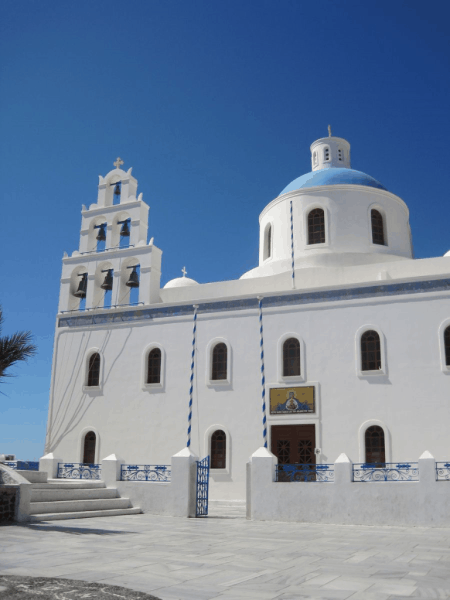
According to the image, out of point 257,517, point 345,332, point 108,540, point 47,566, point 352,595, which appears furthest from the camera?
point 345,332

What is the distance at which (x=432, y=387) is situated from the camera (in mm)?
14195

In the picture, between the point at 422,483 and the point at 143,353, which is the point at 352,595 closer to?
the point at 422,483

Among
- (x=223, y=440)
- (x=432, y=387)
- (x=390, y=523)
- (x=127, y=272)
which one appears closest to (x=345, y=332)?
(x=432, y=387)

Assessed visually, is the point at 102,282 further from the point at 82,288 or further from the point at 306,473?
the point at 306,473

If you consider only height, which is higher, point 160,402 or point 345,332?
point 345,332

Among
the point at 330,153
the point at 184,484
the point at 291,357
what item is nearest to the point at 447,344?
the point at 291,357

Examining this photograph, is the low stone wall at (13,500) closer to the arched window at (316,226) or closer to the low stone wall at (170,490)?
the low stone wall at (170,490)

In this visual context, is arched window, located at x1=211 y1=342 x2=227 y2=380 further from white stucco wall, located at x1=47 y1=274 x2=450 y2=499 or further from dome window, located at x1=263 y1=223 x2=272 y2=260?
dome window, located at x1=263 y1=223 x2=272 y2=260

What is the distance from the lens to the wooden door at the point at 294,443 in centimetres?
1509

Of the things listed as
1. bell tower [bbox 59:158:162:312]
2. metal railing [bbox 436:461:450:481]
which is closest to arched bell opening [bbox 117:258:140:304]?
bell tower [bbox 59:158:162:312]

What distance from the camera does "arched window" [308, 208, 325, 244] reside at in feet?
62.1

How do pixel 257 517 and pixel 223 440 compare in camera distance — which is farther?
pixel 223 440

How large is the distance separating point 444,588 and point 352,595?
97 centimetres

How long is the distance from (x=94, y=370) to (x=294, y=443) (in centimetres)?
675
